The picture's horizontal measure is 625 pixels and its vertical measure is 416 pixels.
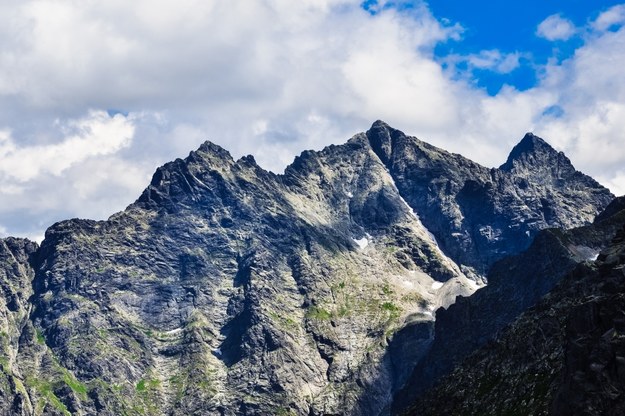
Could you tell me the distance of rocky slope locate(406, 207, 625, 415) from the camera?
388 ft

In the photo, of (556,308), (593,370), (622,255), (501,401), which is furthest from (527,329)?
(593,370)

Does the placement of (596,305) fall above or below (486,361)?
below

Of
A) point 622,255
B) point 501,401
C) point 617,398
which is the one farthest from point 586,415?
point 501,401

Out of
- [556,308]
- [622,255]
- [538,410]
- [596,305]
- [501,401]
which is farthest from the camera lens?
[556,308]

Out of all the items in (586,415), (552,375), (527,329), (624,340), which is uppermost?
(527,329)

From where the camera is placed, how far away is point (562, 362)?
169750 millimetres

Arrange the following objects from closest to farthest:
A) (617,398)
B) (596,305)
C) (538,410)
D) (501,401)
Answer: (617,398), (596,305), (538,410), (501,401)

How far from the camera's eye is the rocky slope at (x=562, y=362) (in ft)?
388

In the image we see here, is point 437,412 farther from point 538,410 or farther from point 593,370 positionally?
point 593,370

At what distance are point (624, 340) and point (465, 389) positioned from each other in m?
78.1

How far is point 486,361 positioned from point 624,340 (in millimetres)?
79783

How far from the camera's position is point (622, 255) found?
13725 centimetres

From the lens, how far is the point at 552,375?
555ft

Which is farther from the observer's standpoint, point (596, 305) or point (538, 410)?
point (538, 410)
